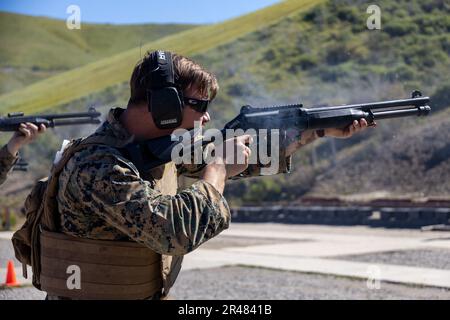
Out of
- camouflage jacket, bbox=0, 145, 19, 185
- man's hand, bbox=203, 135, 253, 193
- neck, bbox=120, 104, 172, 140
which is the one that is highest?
camouflage jacket, bbox=0, 145, 19, 185

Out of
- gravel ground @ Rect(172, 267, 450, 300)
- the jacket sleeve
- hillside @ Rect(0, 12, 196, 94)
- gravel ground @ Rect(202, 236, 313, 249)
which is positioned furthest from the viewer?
hillside @ Rect(0, 12, 196, 94)

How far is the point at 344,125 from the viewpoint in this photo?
388 centimetres

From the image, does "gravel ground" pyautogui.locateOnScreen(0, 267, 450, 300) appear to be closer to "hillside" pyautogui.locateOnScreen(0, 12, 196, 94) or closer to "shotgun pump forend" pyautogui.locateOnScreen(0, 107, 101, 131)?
"shotgun pump forend" pyautogui.locateOnScreen(0, 107, 101, 131)

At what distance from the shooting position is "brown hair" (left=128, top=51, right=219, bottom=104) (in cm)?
291

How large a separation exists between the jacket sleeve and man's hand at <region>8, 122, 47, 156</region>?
98.9 inches

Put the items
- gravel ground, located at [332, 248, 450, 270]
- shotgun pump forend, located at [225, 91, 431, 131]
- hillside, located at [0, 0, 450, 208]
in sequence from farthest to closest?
hillside, located at [0, 0, 450, 208] → gravel ground, located at [332, 248, 450, 270] → shotgun pump forend, located at [225, 91, 431, 131]

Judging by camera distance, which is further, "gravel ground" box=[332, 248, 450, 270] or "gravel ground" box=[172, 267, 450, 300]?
"gravel ground" box=[332, 248, 450, 270]

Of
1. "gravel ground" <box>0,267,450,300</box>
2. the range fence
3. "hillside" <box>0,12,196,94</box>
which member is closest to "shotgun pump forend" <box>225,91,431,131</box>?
"gravel ground" <box>0,267,450,300</box>

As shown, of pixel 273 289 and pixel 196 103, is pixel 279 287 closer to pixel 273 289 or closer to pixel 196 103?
pixel 273 289

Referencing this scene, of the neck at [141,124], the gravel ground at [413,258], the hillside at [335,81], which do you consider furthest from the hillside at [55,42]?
the neck at [141,124]

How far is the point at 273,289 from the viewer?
400 inches

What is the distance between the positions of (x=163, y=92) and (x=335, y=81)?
33320 millimetres

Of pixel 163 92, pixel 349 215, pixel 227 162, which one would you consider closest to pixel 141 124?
pixel 163 92
